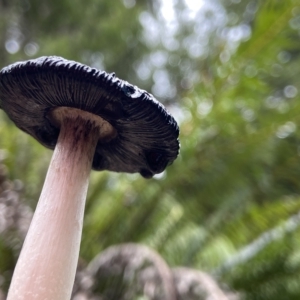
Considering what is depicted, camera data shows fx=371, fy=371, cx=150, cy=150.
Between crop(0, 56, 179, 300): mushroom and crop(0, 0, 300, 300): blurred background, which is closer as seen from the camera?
crop(0, 56, 179, 300): mushroom

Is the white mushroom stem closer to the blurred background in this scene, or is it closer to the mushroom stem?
the mushroom stem

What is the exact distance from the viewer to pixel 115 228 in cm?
114

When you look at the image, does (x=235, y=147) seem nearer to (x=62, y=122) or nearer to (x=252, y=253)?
(x=252, y=253)

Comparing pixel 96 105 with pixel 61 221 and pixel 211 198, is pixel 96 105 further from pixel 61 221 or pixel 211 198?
pixel 211 198

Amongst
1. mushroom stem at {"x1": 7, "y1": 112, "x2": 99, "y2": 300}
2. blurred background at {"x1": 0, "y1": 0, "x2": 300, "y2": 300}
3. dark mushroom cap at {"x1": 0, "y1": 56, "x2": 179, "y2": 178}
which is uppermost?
blurred background at {"x1": 0, "y1": 0, "x2": 300, "y2": 300}

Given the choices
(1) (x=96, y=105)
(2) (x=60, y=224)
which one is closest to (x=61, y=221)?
(2) (x=60, y=224)

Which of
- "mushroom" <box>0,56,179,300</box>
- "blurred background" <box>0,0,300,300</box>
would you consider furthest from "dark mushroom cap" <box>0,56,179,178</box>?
"blurred background" <box>0,0,300,300</box>

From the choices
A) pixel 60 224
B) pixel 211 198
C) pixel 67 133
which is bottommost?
pixel 60 224

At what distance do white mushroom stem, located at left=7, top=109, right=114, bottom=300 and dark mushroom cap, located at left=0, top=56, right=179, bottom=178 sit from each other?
0.03 metres

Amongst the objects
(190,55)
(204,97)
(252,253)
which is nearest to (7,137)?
(204,97)

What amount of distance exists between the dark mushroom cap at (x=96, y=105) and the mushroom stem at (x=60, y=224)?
0.11 ft

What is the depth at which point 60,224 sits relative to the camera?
0.39 meters

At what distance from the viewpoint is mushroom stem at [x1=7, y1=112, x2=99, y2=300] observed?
370 mm

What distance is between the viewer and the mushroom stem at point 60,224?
1.22 feet
